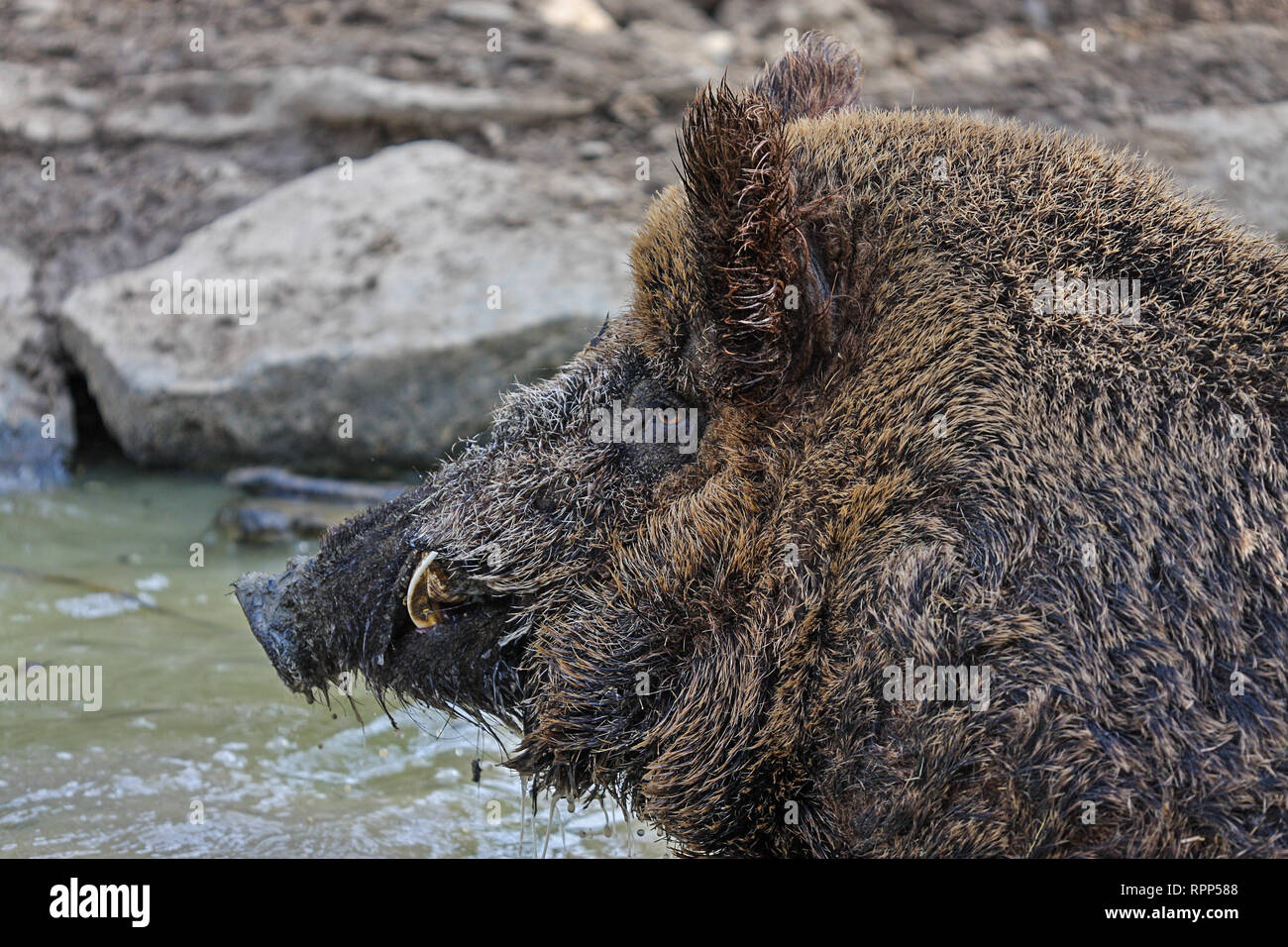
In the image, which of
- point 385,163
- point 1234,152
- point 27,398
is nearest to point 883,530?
point 385,163

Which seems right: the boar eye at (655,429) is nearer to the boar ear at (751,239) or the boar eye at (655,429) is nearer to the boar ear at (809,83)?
the boar ear at (751,239)

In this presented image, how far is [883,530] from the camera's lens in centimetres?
281

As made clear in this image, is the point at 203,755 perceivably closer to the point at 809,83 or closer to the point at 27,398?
the point at 809,83

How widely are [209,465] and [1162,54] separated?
7917 mm

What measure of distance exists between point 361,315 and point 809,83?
4.93 metres

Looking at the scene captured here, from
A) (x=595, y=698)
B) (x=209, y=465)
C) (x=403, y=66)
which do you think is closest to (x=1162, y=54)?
(x=403, y=66)

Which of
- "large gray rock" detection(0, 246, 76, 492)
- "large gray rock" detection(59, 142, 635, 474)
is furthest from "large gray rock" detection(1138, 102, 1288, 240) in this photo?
"large gray rock" detection(0, 246, 76, 492)

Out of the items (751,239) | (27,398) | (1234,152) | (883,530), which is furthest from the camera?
(1234,152)

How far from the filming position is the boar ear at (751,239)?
9.53 ft

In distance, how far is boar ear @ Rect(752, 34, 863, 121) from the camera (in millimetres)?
3838

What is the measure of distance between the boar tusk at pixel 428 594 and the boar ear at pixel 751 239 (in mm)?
1022

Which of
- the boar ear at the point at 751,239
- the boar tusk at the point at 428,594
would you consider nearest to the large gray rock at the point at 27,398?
the boar tusk at the point at 428,594

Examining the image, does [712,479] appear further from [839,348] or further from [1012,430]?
[1012,430]

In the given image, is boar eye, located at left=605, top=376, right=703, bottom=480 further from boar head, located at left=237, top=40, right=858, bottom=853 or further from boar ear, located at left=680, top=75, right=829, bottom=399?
boar ear, located at left=680, top=75, right=829, bottom=399
